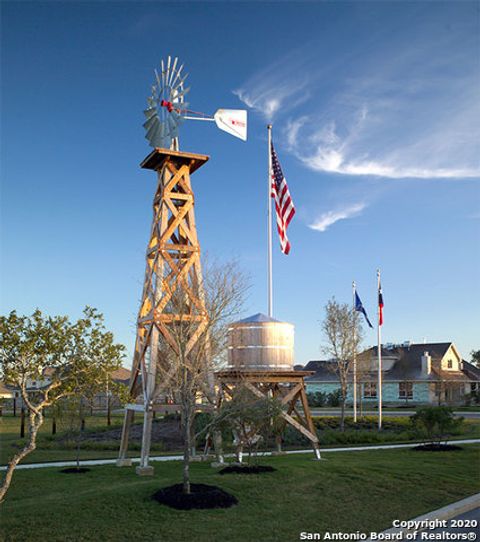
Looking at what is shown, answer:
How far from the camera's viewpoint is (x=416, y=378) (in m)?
61.2

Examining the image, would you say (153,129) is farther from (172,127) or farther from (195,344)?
(195,344)

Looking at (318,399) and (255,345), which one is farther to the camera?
(318,399)

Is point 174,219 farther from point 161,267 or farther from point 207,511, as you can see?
point 207,511

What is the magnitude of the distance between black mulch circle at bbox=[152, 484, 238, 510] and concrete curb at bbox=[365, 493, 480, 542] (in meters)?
A: 3.33

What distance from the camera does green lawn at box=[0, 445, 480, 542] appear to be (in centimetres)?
1141

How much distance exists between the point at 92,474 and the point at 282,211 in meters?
11.1

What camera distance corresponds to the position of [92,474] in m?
18.1

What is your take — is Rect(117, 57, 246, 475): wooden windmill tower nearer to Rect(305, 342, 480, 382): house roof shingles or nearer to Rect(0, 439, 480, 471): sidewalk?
Rect(0, 439, 480, 471): sidewalk

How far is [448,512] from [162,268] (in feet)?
34.8

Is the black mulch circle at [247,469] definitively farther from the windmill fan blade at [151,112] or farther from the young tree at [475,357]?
the young tree at [475,357]

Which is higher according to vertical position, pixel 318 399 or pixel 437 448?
pixel 318 399

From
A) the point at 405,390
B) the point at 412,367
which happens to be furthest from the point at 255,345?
the point at 412,367

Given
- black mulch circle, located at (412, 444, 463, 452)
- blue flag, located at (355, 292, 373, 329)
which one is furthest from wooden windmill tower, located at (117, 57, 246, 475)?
blue flag, located at (355, 292, 373, 329)

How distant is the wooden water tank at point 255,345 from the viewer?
765 inches
